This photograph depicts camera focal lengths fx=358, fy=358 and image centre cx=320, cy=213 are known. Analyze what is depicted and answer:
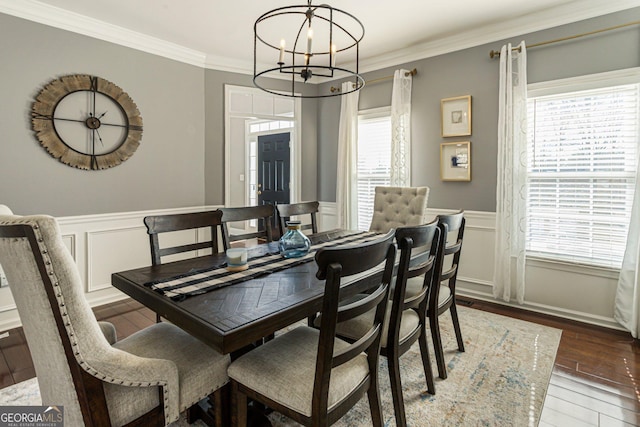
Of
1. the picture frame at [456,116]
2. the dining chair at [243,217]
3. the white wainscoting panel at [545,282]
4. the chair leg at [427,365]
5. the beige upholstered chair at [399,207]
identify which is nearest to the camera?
the chair leg at [427,365]

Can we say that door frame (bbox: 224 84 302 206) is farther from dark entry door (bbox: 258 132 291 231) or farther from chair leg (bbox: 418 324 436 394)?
chair leg (bbox: 418 324 436 394)

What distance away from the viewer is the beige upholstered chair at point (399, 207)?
3.18 m

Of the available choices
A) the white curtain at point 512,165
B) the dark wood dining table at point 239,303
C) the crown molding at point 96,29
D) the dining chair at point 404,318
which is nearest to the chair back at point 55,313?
the dark wood dining table at point 239,303

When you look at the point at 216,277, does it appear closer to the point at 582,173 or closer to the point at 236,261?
the point at 236,261

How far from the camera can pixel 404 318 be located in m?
1.92

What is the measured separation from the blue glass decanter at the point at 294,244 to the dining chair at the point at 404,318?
0.52 metres

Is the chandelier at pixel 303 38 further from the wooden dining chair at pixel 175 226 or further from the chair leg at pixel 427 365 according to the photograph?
the chair leg at pixel 427 365

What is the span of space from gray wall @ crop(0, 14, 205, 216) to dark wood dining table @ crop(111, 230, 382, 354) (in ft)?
6.46

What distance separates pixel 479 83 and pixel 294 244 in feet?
8.63

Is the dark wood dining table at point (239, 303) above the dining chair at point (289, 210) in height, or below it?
below

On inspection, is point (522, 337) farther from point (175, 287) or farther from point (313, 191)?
point (313, 191)

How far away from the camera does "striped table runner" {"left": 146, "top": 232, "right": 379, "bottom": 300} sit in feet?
5.12

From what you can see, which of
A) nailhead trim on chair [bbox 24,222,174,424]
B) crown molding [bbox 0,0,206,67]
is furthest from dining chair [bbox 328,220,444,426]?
crown molding [bbox 0,0,206,67]

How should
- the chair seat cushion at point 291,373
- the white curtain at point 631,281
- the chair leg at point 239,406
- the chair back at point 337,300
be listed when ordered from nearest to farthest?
the chair back at point 337,300
the chair seat cushion at point 291,373
the chair leg at point 239,406
the white curtain at point 631,281
